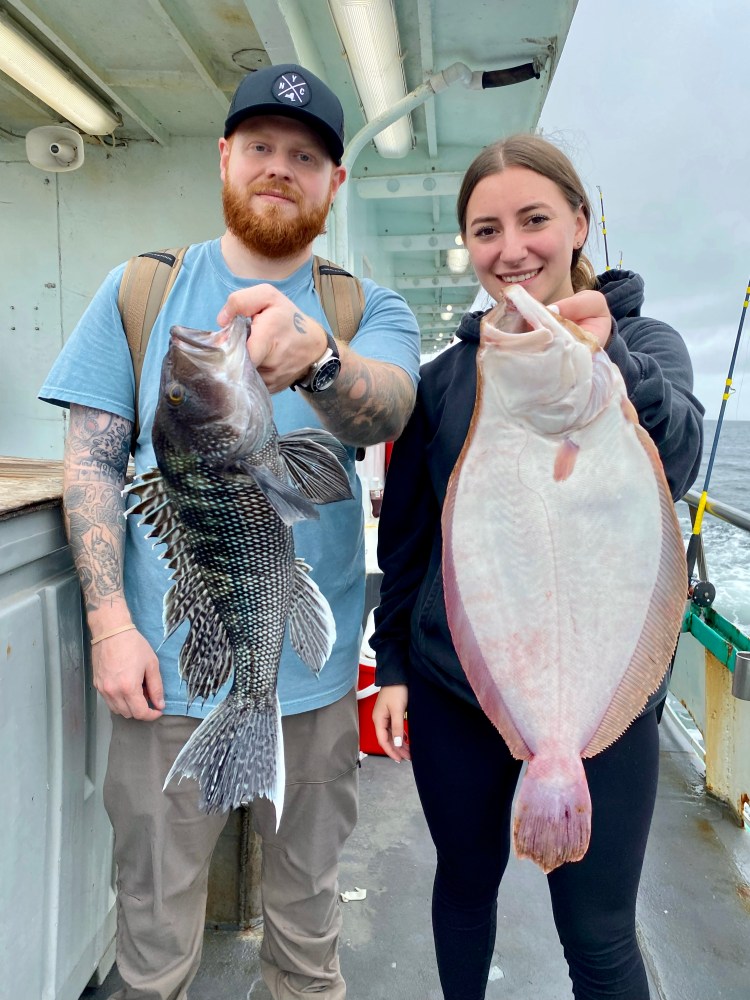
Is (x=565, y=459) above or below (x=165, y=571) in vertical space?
above

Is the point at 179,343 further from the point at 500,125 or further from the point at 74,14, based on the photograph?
the point at 500,125

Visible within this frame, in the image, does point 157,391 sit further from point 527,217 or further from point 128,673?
point 527,217

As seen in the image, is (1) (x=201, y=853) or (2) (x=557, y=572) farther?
(1) (x=201, y=853)

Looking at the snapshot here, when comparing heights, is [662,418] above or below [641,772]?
above

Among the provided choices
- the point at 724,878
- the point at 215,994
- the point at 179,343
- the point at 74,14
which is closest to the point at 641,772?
the point at 179,343

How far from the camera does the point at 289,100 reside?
1.66m

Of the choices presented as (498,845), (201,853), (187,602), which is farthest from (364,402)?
(201,853)

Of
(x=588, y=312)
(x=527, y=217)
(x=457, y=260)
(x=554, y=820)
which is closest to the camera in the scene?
(x=554, y=820)


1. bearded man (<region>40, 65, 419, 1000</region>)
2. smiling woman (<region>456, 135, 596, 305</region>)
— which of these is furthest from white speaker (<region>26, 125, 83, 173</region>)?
smiling woman (<region>456, 135, 596, 305</region>)

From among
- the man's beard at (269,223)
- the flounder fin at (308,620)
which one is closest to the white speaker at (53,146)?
the man's beard at (269,223)

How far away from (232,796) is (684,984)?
2.17 metres

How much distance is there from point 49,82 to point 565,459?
514 centimetres

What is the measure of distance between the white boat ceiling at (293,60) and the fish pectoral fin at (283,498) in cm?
320

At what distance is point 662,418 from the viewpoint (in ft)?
4.62
